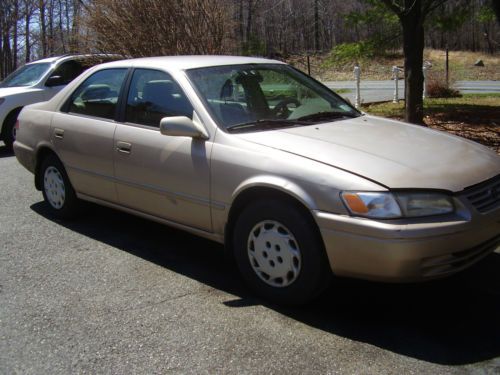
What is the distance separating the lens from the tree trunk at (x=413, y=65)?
9820 mm

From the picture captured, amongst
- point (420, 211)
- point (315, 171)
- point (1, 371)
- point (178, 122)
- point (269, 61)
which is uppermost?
point (269, 61)

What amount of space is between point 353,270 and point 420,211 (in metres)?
0.52

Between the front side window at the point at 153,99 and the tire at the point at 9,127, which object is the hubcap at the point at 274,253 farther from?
the tire at the point at 9,127

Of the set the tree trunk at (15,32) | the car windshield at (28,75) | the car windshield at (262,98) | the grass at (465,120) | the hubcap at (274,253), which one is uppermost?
the tree trunk at (15,32)

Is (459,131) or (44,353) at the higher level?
(459,131)

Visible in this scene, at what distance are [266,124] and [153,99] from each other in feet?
3.41

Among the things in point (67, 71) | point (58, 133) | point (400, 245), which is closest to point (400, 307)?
point (400, 245)

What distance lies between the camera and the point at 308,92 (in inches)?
200

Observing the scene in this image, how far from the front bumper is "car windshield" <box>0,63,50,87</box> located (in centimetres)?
903

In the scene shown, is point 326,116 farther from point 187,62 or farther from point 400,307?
point 400,307

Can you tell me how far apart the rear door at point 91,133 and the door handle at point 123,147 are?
11 cm

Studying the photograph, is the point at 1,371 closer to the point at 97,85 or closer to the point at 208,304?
the point at 208,304

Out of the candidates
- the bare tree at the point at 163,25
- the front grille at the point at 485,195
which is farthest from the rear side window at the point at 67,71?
the front grille at the point at 485,195

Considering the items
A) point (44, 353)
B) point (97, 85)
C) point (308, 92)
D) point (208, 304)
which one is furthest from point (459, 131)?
point (44, 353)
